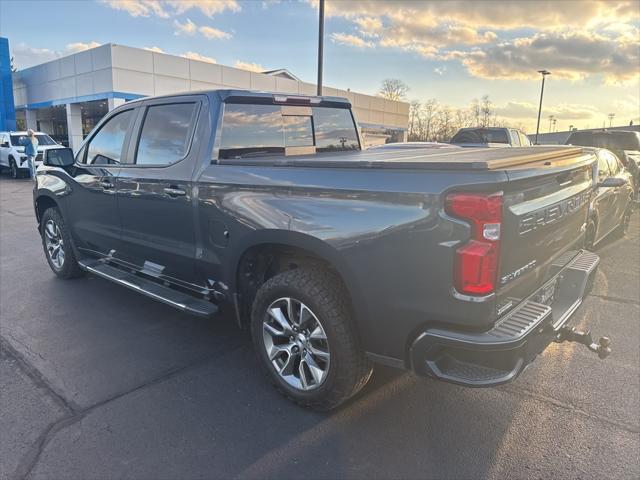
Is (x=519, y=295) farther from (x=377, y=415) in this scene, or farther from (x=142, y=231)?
(x=142, y=231)

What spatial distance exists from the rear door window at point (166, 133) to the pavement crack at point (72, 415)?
1.58 metres

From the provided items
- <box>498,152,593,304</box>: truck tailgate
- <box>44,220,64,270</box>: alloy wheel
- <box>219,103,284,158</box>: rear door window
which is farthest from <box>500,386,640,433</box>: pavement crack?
<box>44,220,64,270</box>: alloy wheel

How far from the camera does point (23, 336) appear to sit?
4.16 meters

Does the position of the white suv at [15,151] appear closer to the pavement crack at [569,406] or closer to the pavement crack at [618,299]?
the pavement crack at [618,299]

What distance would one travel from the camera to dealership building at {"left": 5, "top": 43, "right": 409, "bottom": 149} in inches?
912

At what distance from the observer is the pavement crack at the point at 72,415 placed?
2.55 m

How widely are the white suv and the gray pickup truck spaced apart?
18.4m

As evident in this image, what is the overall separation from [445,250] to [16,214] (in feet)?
37.7

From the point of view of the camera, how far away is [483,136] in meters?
14.7

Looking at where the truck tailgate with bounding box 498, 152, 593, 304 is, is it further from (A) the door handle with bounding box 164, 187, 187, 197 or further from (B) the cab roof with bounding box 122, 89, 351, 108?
(A) the door handle with bounding box 164, 187, 187, 197

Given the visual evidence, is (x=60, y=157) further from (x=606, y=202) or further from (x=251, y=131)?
(x=606, y=202)

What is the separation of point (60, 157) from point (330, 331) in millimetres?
3769

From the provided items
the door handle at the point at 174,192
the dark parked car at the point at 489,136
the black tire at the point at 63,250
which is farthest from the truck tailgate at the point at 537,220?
the dark parked car at the point at 489,136

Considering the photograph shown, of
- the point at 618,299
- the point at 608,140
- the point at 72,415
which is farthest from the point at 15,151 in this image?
the point at 618,299
